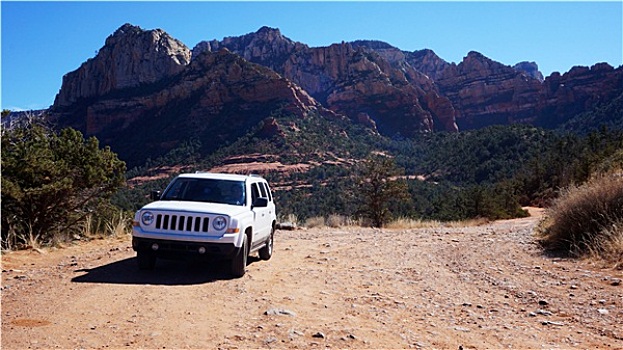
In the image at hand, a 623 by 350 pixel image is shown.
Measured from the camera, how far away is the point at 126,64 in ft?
368

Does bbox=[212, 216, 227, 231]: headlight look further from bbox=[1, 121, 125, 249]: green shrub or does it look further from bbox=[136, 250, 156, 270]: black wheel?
bbox=[1, 121, 125, 249]: green shrub

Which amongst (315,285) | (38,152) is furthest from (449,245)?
(38,152)

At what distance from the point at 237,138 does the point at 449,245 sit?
6918 cm

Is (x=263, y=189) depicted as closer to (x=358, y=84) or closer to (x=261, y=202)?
(x=261, y=202)

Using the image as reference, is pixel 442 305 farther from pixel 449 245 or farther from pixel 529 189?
pixel 529 189

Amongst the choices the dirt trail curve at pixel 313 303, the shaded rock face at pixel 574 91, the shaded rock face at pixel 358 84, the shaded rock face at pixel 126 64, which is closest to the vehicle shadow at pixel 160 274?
the dirt trail curve at pixel 313 303

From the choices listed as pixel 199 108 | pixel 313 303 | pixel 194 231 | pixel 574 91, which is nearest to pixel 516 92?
pixel 574 91

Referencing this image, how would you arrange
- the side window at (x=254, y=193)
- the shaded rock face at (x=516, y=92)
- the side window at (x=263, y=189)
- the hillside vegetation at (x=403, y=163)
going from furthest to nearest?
the shaded rock face at (x=516, y=92) → the hillside vegetation at (x=403, y=163) → the side window at (x=263, y=189) → the side window at (x=254, y=193)

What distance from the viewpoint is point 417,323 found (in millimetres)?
5477

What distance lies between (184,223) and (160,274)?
3.26 ft

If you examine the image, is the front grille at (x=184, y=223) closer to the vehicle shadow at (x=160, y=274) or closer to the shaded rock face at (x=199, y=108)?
the vehicle shadow at (x=160, y=274)

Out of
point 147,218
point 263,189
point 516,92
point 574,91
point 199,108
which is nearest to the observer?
point 147,218

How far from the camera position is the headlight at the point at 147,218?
7.68 m

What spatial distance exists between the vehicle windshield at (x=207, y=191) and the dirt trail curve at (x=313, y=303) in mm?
1235
